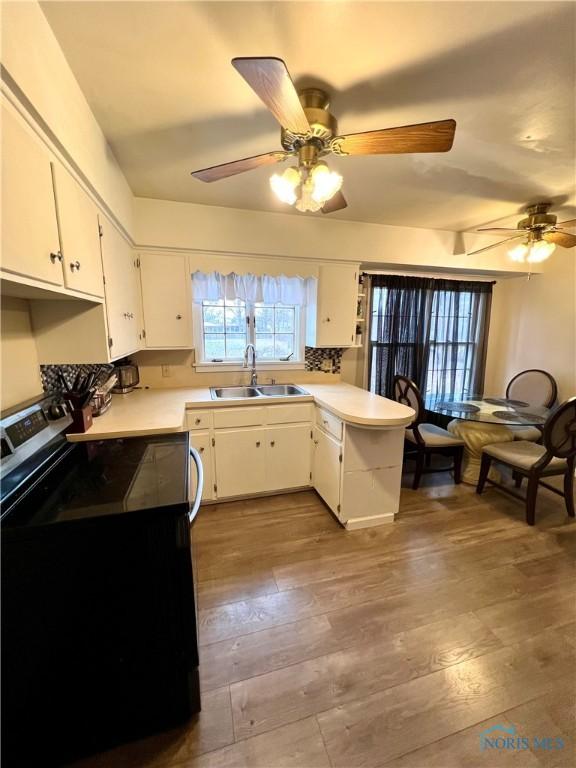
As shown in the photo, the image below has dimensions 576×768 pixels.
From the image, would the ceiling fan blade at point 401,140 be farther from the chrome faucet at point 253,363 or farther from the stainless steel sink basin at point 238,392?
the stainless steel sink basin at point 238,392

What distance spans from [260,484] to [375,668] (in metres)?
1.44

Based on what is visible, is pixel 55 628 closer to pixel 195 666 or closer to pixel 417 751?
pixel 195 666

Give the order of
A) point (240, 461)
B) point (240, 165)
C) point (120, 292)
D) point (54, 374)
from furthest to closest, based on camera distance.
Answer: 1. point (240, 461)
2. point (120, 292)
3. point (54, 374)
4. point (240, 165)

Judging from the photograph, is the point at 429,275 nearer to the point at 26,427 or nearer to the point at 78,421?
the point at 78,421

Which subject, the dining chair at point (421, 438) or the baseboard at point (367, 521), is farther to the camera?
the dining chair at point (421, 438)

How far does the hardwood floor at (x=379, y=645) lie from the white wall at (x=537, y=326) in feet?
5.91

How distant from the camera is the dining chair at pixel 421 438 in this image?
280 centimetres

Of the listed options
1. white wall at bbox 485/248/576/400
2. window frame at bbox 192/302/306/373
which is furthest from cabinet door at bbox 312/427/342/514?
white wall at bbox 485/248/576/400

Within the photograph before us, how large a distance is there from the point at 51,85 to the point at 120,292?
106 centimetres

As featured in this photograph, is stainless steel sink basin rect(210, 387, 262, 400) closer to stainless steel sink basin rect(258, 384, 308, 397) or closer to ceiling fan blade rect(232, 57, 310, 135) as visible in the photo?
stainless steel sink basin rect(258, 384, 308, 397)

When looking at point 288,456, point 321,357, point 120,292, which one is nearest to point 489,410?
point 321,357

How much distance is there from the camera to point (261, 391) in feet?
9.65

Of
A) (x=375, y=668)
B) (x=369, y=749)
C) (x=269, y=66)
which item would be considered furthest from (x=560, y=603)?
(x=269, y=66)

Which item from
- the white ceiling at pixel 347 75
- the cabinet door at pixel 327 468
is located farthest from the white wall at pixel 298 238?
the cabinet door at pixel 327 468
